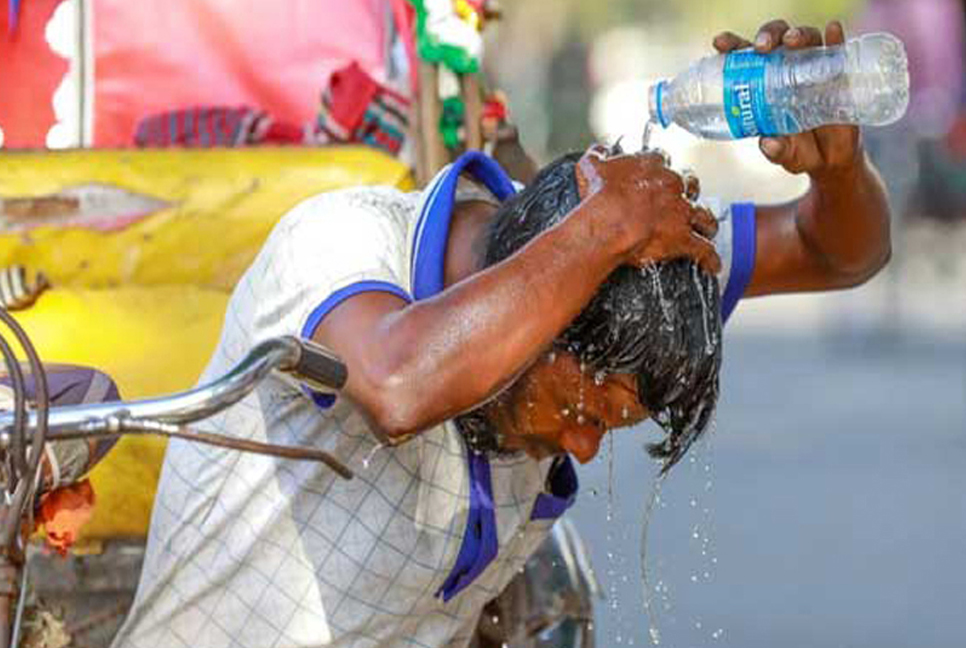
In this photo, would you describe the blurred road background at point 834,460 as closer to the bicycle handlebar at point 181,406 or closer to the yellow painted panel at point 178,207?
the yellow painted panel at point 178,207

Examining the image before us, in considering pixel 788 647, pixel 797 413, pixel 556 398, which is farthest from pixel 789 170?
pixel 797 413

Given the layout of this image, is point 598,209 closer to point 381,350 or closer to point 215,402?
point 381,350

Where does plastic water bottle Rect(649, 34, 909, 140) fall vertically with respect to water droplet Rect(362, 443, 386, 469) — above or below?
above

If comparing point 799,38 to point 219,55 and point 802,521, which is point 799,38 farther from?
point 802,521

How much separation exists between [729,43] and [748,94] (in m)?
0.12

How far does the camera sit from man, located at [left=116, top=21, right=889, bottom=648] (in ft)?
9.25

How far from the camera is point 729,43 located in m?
3.27

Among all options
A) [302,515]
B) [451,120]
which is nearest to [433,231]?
[302,515]

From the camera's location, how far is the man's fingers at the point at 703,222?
293 cm

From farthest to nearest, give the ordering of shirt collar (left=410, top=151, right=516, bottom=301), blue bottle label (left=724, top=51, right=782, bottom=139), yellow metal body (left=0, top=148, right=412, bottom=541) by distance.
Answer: yellow metal body (left=0, top=148, right=412, bottom=541) → blue bottle label (left=724, top=51, right=782, bottom=139) → shirt collar (left=410, top=151, right=516, bottom=301)

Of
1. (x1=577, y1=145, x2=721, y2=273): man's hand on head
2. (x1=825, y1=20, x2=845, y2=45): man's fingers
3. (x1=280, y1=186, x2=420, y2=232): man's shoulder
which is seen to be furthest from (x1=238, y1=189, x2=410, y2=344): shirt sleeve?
(x1=825, y1=20, x2=845, y2=45): man's fingers

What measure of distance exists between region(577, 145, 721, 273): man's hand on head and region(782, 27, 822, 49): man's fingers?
13.2 inches

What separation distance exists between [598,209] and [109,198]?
4.54ft

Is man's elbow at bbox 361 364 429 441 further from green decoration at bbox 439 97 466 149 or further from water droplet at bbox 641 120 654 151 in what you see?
green decoration at bbox 439 97 466 149
